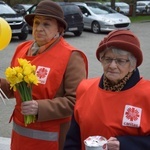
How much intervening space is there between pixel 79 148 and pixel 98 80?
41 cm

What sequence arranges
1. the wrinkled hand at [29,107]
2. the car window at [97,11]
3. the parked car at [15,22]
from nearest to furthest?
the wrinkled hand at [29,107] < the parked car at [15,22] < the car window at [97,11]

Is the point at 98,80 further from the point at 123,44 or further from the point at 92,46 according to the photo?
→ the point at 92,46

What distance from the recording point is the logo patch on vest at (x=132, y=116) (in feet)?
7.06

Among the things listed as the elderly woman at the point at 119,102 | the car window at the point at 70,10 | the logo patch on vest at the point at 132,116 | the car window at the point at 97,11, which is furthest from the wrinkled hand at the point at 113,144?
the car window at the point at 97,11

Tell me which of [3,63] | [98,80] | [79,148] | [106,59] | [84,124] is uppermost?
[106,59]

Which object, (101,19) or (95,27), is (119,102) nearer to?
(101,19)

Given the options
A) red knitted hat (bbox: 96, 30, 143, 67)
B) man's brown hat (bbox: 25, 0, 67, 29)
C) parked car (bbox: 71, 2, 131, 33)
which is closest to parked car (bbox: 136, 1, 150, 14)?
parked car (bbox: 71, 2, 131, 33)

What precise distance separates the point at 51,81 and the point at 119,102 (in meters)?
0.80

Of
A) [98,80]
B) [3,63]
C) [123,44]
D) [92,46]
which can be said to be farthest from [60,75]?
[92,46]

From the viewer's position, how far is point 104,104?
2250 millimetres

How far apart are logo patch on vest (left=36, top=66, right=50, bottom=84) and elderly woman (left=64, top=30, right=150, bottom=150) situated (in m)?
0.63

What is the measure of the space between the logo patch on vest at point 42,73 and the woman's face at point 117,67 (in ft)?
2.49

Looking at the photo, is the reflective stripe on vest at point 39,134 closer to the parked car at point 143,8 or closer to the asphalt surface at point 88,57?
the asphalt surface at point 88,57

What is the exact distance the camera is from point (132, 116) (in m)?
2.15
